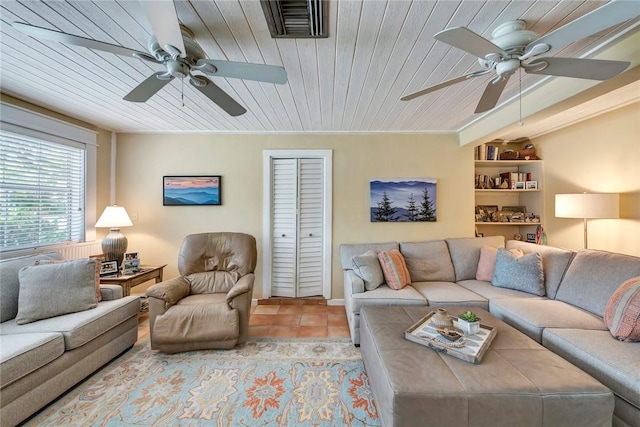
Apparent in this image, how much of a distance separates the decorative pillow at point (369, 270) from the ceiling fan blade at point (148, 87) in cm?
225

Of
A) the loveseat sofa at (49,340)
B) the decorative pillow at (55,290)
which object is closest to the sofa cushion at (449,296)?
the loveseat sofa at (49,340)

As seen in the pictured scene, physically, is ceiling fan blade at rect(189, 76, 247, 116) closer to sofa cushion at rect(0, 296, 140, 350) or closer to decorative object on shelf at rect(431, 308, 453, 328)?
sofa cushion at rect(0, 296, 140, 350)

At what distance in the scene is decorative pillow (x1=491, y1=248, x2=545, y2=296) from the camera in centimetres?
251

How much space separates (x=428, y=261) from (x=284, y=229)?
192 centimetres

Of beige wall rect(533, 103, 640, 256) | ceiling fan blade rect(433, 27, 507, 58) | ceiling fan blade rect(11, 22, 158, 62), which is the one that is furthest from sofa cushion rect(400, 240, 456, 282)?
ceiling fan blade rect(11, 22, 158, 62)

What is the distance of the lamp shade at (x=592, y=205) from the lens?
2.57m

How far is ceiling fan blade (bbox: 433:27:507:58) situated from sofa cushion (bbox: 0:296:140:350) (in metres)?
2.89

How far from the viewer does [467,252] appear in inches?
123

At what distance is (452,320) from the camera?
188cm

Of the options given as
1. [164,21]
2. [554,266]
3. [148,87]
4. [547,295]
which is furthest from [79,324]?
[554,266]

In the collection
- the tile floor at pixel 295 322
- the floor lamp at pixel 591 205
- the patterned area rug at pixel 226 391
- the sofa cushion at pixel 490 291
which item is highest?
the floor lamp at pixel 591 205

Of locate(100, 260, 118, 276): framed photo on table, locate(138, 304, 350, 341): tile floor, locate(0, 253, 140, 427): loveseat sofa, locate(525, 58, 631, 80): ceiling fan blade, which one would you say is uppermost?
locate(525, 58, 631, 80): ceiling fan blade

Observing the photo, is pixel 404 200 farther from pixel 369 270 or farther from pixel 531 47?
pixel 531 47

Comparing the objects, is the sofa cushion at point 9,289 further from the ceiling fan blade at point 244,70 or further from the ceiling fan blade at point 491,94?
the ceiling fan blade at point 491,94
